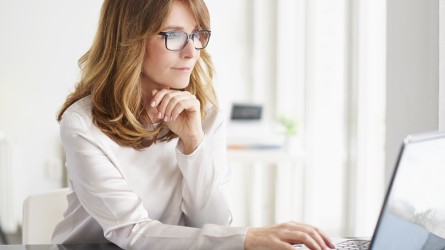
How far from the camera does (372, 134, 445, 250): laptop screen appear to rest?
112 centimetres

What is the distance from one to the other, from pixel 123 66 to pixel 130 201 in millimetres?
Result: 359

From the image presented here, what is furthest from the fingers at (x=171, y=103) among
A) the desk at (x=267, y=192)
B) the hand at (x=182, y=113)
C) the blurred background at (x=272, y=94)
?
the desk at (x=267, y=192)

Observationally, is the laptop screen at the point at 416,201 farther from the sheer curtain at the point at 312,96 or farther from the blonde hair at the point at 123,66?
the sheer curtain at the point at 312,96

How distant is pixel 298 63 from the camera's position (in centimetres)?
456

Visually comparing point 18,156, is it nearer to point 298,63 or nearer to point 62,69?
point 62,69

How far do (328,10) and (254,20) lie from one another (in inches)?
18.3

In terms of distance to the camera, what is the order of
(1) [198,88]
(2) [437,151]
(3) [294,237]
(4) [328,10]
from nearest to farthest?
(2) [437,151], (3) [294,237], (1) [198,88], (4) [328,10]

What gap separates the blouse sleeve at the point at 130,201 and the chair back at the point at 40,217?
0.27 m

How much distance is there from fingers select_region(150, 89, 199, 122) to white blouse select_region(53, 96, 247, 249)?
0.35 feet

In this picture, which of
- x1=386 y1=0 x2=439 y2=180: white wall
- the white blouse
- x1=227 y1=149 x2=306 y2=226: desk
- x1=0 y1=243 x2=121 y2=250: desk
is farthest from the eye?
x1=227 y1=149 x2=306 y2=226: desk

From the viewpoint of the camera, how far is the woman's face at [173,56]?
177 cm

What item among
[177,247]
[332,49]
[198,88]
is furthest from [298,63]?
[177,247]

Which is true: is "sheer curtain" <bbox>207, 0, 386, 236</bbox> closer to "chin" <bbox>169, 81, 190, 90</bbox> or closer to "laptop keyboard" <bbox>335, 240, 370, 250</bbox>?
"chin" <bbox>169, 81, 190, 90</bbox>

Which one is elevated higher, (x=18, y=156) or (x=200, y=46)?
(x=200, y=46)
